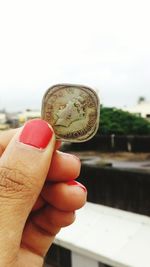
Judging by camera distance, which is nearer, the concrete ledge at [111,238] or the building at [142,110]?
the concrete ledge at [111,238]

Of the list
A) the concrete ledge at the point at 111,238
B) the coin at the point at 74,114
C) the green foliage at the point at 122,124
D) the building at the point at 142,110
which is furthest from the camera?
the building at the point at 142,110

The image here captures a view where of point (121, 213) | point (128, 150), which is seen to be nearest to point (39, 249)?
point (121, 213)

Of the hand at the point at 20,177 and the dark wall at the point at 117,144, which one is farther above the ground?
the hand at the point at 20,177

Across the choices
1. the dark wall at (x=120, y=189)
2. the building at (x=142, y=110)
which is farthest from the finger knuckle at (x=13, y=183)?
the building at (x=142, y=110)

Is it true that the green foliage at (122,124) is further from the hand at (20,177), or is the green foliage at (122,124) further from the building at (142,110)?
the hand at (20,177)

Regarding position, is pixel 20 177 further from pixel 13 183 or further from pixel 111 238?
pixel 111 238

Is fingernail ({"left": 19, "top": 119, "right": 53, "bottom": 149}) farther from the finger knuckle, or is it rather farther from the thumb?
the finger knuckle

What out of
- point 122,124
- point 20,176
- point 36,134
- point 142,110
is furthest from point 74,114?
point 142,110
